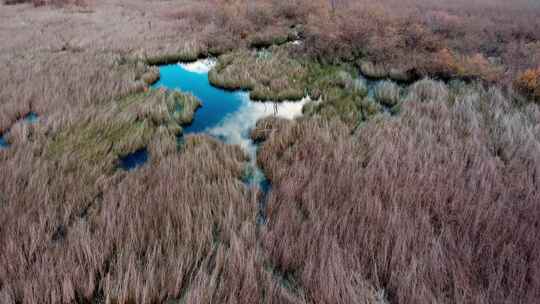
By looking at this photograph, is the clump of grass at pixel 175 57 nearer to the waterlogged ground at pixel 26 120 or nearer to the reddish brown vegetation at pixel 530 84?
the waterlogged ground at pixel 26 120

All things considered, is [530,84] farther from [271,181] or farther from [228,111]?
[228,111]

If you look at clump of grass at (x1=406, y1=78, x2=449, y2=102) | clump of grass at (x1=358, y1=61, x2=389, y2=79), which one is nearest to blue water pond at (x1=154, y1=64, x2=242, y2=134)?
clump of grass at (x1=358, y1=61, x2=389, y2=79)

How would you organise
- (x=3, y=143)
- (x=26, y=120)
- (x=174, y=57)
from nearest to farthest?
(x=3, y=143) < (x=26, y=120) < (x=174, y=57)

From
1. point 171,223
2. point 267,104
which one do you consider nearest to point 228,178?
point 171,223

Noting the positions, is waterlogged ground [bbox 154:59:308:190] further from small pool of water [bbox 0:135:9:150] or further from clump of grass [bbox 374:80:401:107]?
small pool of water [bbox 0:135:9:150]

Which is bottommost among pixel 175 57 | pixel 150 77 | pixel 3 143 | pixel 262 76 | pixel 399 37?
pixel 3 143

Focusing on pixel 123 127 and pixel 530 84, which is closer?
pixel 123 127

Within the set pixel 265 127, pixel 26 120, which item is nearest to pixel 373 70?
pixel 265 127

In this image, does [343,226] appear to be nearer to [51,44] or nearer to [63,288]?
[63,288]

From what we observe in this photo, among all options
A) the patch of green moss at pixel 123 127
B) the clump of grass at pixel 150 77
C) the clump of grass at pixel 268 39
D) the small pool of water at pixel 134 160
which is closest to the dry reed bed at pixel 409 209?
the small pool of water at pixel 134 160

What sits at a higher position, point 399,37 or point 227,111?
point 399,37
